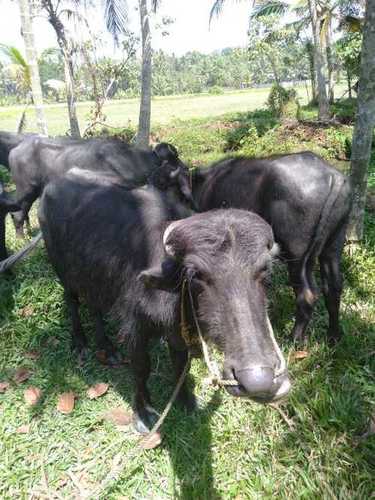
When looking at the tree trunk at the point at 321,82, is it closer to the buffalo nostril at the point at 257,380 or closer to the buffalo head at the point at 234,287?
the buffalo head at the point at 234,287

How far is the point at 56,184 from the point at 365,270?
3.14 metres

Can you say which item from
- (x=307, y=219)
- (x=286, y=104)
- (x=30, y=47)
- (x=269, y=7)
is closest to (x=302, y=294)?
(x=307, y=219)

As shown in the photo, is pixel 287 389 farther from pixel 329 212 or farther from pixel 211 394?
pixel 329 212

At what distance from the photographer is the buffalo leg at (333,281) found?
3246 millimetres

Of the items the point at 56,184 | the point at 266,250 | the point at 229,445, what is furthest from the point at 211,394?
the point at 56,184

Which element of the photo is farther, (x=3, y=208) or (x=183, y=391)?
(x=3, y=208)

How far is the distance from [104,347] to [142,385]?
87 cm

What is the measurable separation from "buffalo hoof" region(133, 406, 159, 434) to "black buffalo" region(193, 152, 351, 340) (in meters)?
1.36

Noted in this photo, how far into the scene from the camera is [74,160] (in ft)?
18.2

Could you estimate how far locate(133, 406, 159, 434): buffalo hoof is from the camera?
272 centimetres

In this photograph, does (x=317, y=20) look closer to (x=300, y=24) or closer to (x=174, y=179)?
(x=300, y=24)

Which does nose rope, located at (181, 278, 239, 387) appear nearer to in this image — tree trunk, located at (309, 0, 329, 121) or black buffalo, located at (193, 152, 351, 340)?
black buffalo, located at (193, 152, 351, 340)

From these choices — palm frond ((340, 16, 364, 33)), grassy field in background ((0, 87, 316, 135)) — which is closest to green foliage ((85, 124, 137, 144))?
grassy field in background ((0, 87, 316, 135))

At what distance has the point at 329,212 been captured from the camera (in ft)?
10.3
